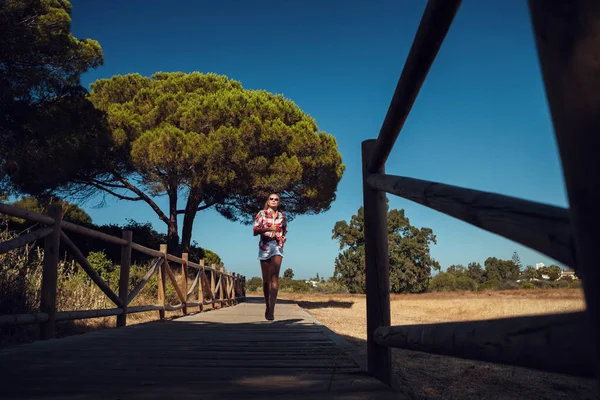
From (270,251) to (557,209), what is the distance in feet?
15.0

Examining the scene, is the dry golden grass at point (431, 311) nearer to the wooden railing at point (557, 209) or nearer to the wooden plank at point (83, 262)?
the wooden plank at point (83, 262)

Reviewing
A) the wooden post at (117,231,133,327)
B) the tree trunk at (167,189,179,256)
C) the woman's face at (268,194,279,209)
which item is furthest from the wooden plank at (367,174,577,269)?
the tree trunk at (167,189,179,256)

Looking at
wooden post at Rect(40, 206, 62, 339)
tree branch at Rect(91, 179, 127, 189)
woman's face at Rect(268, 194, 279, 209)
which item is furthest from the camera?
tree branch at Rect(91, 179, 127, 189)

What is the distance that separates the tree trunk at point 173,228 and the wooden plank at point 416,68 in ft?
48.2

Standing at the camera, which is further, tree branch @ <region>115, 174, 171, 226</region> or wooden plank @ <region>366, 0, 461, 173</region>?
tree branch @ <region>115, 174, 171, 226</region>

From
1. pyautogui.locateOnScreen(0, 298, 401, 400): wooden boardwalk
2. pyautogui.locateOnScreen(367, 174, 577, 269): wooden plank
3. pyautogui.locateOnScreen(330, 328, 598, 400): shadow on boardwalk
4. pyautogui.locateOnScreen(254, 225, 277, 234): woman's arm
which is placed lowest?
pyautogui.locateOnScreen(330, 328, 598, 400): shadow on boardwalk

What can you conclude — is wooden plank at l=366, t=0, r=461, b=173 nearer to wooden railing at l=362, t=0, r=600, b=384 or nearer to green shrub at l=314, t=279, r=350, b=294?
wooden railing at l=362, t=0, r=600, b=384

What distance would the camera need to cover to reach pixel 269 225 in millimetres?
5191

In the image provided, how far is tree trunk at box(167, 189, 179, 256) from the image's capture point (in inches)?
623

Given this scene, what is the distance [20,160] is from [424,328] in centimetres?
1326

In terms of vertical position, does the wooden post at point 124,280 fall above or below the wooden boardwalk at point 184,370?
above

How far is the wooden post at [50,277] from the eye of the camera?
129 inches

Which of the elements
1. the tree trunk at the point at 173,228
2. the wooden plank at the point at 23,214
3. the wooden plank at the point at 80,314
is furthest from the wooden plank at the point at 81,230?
the tree trunk at the point at 173,228

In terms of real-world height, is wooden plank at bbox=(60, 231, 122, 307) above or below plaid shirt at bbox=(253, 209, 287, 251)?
below
